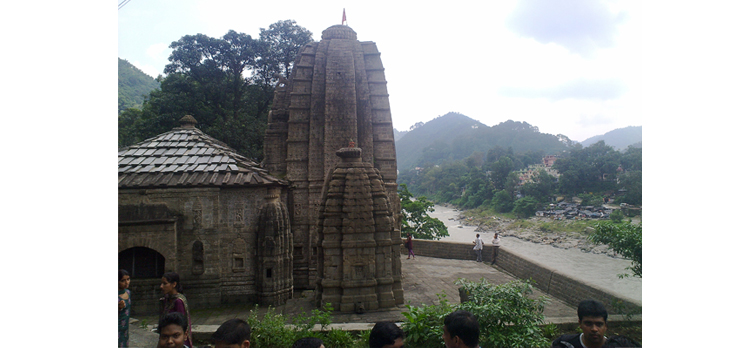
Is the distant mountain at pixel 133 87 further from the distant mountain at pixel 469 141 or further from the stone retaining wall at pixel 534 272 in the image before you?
the distant mountain at pixel 469 141

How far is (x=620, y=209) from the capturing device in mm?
8133

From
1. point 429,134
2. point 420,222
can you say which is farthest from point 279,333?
point 429,134

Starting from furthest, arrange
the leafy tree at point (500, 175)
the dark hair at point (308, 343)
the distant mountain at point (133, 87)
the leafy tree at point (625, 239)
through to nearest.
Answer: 1. the leafy tree at point (500, 175)
2. the distant mountain at point (133, 87)
3. the leafy tree at point (625, 239)
4. the dark hair at point (308, 343)

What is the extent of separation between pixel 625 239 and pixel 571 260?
19186mm

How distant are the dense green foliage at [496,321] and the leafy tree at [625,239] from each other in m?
2.16

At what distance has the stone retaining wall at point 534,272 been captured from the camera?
7.63 metres

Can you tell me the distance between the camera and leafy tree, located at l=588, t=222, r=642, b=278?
672 cm

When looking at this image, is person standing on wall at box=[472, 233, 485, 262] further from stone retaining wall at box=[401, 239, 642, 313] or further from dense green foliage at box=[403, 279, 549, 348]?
dense green foliage at box=[403, 279, 549, 348]

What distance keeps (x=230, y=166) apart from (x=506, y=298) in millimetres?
8365

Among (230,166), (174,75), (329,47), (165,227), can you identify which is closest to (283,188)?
(230,166)

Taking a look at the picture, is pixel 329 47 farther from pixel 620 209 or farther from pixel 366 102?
pixel 620 209

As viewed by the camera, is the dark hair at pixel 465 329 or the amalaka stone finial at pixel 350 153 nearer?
the dark hair at pixel 465 329

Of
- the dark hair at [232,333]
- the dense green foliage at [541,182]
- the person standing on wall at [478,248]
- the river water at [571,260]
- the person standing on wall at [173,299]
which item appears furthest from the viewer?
the person standing on wall at [478,248]

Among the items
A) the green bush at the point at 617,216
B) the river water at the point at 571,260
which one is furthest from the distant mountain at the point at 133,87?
Result: the green bush at the point at 617,216
